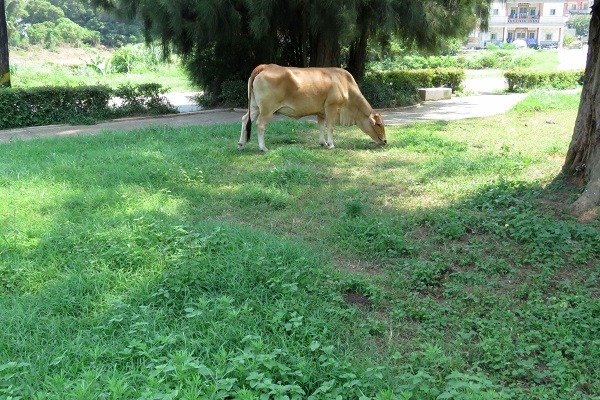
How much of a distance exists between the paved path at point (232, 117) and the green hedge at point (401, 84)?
489 mm

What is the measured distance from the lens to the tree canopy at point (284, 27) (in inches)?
549

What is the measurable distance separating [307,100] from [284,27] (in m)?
7.33

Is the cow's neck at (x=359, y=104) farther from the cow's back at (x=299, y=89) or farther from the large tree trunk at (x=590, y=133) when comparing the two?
the large tree trunk at (x=590, y=133)

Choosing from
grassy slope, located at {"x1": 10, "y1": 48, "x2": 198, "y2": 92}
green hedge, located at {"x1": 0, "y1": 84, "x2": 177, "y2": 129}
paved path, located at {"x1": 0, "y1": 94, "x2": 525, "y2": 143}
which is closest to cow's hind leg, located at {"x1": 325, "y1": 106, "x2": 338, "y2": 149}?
paved path, located at {"x1": 0, "y1": 94, "x2": 525, "y2": 143}

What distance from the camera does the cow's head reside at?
33.1 feet

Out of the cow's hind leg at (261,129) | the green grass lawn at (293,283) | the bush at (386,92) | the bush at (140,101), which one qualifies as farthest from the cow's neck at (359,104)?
the bush at (386,92)

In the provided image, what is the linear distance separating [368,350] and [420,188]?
3.80m

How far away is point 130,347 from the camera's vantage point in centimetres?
362

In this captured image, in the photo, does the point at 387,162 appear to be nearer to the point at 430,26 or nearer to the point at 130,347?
the point at 130,347

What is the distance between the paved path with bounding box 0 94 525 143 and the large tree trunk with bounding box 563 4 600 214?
7.16 metres

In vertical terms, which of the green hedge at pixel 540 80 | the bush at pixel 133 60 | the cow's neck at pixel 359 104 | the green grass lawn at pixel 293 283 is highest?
the bush at pixel 133 60

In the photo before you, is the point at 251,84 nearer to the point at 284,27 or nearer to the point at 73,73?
the point at 284,27

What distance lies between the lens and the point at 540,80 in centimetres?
2391

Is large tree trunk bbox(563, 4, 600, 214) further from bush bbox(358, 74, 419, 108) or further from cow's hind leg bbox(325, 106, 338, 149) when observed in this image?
bush bbox(358, 74, 419, 108)
